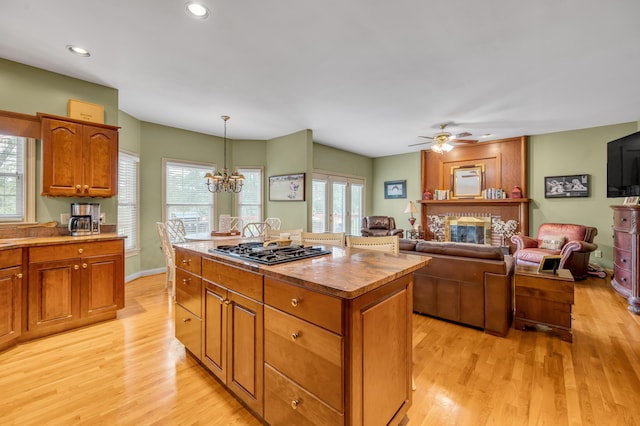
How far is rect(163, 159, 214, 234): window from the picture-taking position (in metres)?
5.13

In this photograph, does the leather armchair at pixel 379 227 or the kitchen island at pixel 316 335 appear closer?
the kitchen island at pixel 316 335

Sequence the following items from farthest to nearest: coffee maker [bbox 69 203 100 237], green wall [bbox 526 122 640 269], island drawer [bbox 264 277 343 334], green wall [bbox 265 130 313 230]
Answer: green wall [bbox 265 130 313 230] < green wall [bbox 526 122 640 269] < coffee maker [bbox 69 203 100 237] < island drawer [bbox 264 277 343 334]

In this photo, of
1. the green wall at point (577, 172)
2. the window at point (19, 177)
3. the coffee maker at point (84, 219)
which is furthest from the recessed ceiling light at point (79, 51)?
the green wall at point (577, 172)

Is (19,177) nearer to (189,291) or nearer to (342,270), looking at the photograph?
(189,291)

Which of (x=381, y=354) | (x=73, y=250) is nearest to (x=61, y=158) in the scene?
(x=73, y=250)

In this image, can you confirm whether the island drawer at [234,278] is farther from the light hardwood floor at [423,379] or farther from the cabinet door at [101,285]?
the cabinet door at [101,285]

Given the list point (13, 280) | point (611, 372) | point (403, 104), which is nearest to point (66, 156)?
point (13, 280)

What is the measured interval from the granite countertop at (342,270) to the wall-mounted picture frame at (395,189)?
6179mm

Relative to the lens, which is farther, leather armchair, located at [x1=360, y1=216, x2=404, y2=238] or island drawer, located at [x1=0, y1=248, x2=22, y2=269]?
leather armchair, located at [x1=360, y1=216, x2=404, y2=238]

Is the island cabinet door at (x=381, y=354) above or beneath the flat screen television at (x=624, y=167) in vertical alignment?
beneath

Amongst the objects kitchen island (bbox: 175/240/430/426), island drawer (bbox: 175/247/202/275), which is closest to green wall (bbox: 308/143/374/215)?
island drawer (bbox: 175/247/202/275)

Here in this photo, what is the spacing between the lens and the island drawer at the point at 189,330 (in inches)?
82.6

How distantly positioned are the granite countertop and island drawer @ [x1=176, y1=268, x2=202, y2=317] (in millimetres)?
294

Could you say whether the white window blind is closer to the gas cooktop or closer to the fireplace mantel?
the gas cooktop
